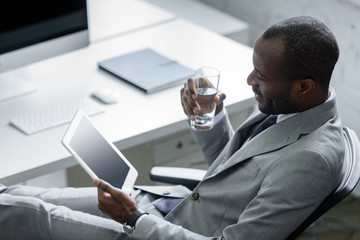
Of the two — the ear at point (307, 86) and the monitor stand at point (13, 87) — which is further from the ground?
the ear at point (307, 86)

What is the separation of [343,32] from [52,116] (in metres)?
1.29

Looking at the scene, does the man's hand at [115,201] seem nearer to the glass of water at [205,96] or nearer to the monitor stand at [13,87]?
the glass of water at [205,96]

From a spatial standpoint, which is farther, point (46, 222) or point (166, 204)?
point (166, 204)

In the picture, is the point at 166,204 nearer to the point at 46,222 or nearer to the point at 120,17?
the point at 46,222

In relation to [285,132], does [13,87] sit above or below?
below

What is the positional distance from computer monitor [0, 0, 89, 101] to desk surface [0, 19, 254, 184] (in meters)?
0.07

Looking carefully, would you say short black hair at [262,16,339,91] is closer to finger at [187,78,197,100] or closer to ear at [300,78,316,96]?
ear at [300,78,316,96]

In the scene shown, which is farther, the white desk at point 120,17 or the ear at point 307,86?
the white desk at point 120,17

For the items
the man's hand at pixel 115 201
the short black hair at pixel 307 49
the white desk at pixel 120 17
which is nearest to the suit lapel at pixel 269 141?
the short black hair at pixel 307 49

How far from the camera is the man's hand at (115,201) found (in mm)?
1758

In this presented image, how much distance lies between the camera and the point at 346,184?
1.62m

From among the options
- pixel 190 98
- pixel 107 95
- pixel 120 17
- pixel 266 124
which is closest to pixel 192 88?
pixel 190 98

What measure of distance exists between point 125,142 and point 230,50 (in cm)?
72

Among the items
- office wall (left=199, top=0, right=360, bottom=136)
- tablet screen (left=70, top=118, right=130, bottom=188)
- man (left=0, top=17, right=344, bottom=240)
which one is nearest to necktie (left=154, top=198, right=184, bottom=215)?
man (left=0, top=17, right=344, bottom=240)
